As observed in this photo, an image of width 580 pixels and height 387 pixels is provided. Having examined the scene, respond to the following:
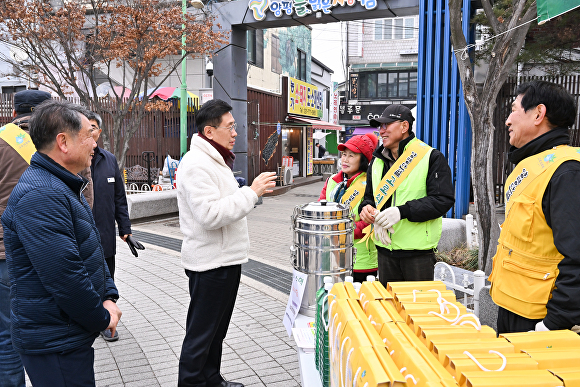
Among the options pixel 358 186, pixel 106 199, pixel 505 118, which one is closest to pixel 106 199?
pixel 106 199

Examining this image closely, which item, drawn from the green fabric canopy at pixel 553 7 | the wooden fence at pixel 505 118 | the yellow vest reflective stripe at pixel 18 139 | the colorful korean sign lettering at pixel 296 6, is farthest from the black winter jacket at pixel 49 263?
the colorful korean sign lettering at pixel 296 6

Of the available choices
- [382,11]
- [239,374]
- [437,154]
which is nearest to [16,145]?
[239,374]

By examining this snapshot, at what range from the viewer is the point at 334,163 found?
28344 millimetres

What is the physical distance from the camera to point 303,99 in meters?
24.9

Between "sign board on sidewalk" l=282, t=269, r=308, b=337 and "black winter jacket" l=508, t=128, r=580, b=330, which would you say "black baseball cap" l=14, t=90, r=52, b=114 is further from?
"black winter jacket" l=508, t=128, r=580, b=330

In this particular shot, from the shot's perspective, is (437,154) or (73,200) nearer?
(73,200)

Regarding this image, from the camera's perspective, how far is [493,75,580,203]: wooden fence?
7.85 meters

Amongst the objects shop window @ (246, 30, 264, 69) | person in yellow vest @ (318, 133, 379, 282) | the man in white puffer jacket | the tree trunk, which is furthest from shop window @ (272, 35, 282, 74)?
the man in white puffer jacket

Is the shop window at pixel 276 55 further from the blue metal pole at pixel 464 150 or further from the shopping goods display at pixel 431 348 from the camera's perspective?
the shopping goods display at pixel 431 348

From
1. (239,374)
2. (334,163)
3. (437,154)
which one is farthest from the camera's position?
(334,163)

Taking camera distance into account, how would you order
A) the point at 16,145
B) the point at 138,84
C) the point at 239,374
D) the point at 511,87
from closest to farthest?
the point at 16,145, the point at 239,374, the point at 511,87, the point at 138,84

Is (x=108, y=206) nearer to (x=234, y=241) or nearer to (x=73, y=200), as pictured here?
(x=234, y=241)

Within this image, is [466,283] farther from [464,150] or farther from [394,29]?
[394,29]

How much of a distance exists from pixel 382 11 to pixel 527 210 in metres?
8.49
